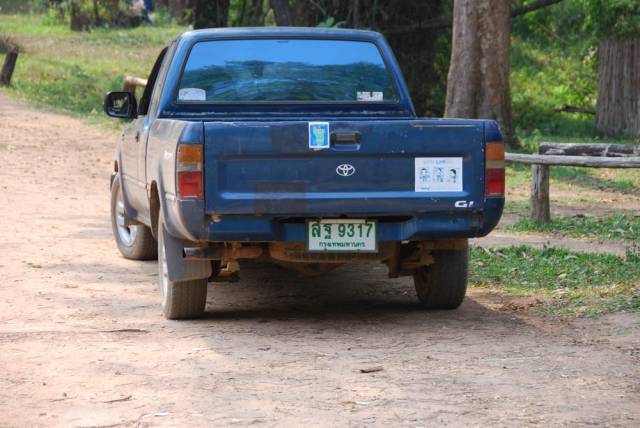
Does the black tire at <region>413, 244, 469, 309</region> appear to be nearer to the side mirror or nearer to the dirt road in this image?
the dirt road

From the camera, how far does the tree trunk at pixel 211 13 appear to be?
26203 mm

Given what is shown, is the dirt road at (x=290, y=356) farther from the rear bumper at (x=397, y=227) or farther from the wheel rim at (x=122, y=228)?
the rear bumper at (x=397, y=227)

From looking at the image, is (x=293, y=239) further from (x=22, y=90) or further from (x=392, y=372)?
(x=22, y=90)

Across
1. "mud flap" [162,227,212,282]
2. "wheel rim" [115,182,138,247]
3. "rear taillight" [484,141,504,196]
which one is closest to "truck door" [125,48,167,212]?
"wheel rim" [115,182,138,247]

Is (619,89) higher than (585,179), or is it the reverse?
(619,89)

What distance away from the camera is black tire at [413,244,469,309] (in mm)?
8312

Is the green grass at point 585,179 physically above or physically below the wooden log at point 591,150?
below

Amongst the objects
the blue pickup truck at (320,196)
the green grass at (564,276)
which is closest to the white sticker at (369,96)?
the blue pickup truck at (320,196)

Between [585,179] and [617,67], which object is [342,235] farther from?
[617,67]

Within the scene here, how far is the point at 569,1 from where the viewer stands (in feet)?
97.2

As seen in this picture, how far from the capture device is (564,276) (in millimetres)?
9750

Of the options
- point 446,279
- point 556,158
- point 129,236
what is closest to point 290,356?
point 446,279

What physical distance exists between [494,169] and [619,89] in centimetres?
1562

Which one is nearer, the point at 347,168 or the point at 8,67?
the point at 347,168
